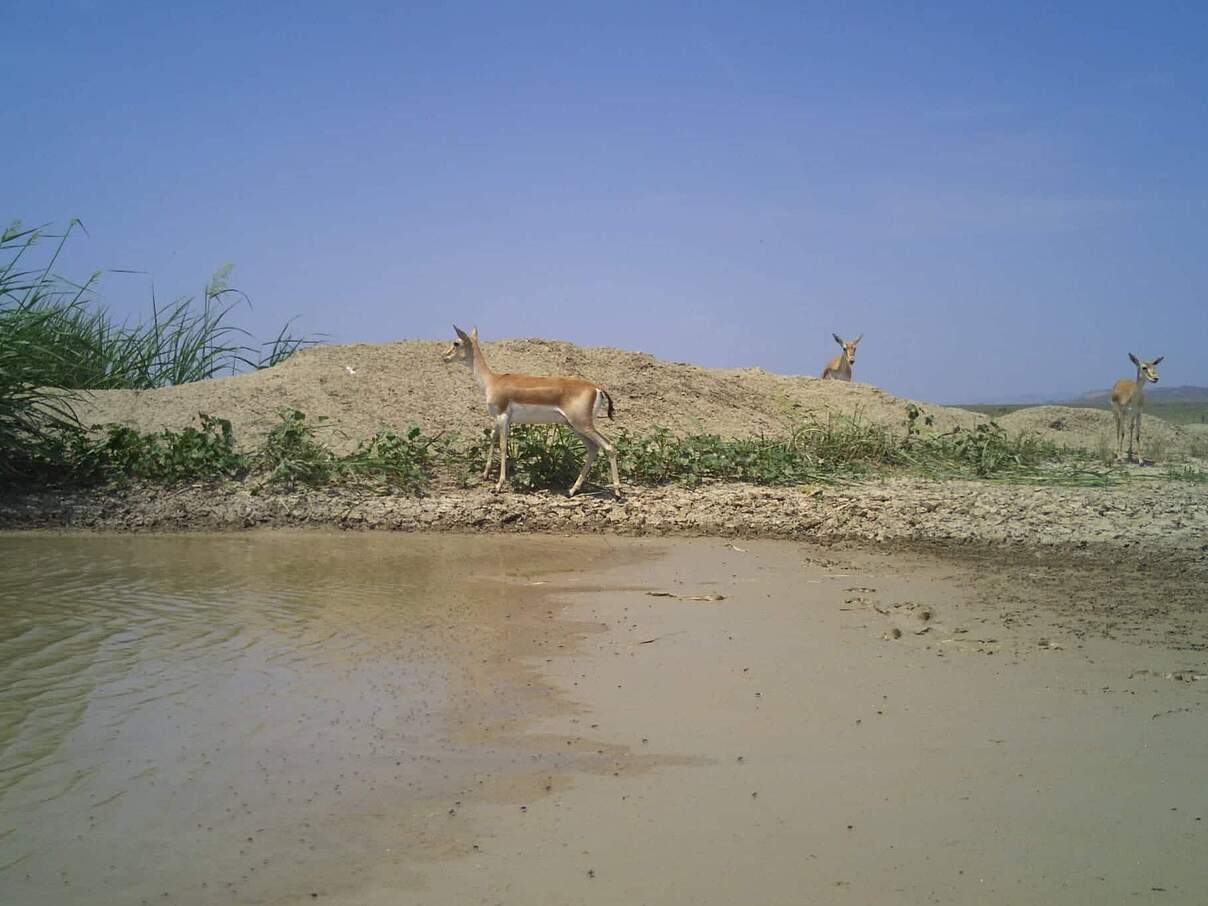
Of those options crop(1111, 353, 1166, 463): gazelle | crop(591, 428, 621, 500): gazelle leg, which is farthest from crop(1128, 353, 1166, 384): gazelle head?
crop(591, 428, 621, 500): gazelle leg

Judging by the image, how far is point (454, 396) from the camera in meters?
13.1

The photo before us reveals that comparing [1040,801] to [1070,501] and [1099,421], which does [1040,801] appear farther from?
[1099,421]

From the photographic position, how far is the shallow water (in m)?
3.67

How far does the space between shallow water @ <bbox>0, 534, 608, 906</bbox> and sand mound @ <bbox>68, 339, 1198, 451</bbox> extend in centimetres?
354

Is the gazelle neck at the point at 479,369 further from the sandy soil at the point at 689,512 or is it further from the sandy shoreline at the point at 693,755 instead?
the sandy shoreline at the point at 693,755

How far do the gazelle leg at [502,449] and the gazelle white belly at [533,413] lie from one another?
9 centimetres

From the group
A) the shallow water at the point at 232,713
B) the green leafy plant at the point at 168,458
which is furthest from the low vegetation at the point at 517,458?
the shallow water at the point at 232,713

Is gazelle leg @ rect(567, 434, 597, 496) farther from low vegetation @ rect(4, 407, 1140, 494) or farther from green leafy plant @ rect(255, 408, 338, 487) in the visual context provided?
green leafy plant @ rect(255, 408, 338, 487)

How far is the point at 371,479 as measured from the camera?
1081 centimetres

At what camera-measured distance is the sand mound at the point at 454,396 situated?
11898 millimetres

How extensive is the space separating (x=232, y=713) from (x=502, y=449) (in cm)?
610

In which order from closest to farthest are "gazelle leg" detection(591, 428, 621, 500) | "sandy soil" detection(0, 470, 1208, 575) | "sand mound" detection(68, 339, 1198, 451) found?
1. "sandy soil" detection(0, 470, 1208, 575)
2. "gazelle leg" detection(591, 428, 621, 500)
3. "sand mound" detection(68, 339, 1198, 451)

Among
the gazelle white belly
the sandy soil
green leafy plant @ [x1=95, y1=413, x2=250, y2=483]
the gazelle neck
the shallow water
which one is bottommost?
the shallow water

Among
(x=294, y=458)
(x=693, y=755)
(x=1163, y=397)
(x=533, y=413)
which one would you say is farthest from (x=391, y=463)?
(x=1163, y=397)
